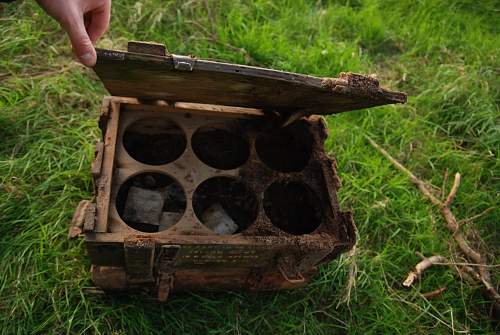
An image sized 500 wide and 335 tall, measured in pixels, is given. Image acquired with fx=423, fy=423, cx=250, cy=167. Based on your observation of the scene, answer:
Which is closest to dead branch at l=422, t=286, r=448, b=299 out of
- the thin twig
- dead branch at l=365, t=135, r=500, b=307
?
dead branch at l=365, t=135, r=500, b=307

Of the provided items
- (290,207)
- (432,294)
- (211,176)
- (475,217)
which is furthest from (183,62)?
(475,217)

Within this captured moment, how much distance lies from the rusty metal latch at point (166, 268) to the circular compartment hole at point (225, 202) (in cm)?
43

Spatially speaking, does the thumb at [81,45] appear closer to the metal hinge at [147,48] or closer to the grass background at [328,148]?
the metal hinge at [147,48]

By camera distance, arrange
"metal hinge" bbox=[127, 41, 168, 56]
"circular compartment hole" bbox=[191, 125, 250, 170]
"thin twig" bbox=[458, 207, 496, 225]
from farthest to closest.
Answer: "thin twig" bbox=[458, 207, 496, 225], "circular compartment hole" bbox=[191, 125, 250, 170], "metal hinge" bbox=[127, 41, 168, 56]

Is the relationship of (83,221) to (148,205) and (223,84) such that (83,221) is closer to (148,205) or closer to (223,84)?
(148,205)

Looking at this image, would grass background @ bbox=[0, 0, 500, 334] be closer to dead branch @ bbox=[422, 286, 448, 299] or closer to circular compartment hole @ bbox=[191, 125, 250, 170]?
dead branch @ bbox=[422, 286, 448, 299]

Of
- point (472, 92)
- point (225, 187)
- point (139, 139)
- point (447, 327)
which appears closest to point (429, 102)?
point (472, 92)

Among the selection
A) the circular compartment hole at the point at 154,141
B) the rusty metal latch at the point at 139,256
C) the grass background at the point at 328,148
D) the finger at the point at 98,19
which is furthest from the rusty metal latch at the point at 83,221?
the finger at the point at 98,19

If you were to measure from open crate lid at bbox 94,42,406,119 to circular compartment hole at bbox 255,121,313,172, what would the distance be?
274 mm

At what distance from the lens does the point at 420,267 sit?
2.92 meters

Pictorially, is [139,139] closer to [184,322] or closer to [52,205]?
[52,205]

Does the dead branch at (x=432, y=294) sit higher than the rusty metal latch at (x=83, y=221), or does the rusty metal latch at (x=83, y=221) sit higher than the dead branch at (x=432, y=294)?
the rusty metal latch at (x=83, y=221)

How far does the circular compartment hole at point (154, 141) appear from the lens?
243 cm

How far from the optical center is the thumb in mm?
1572
